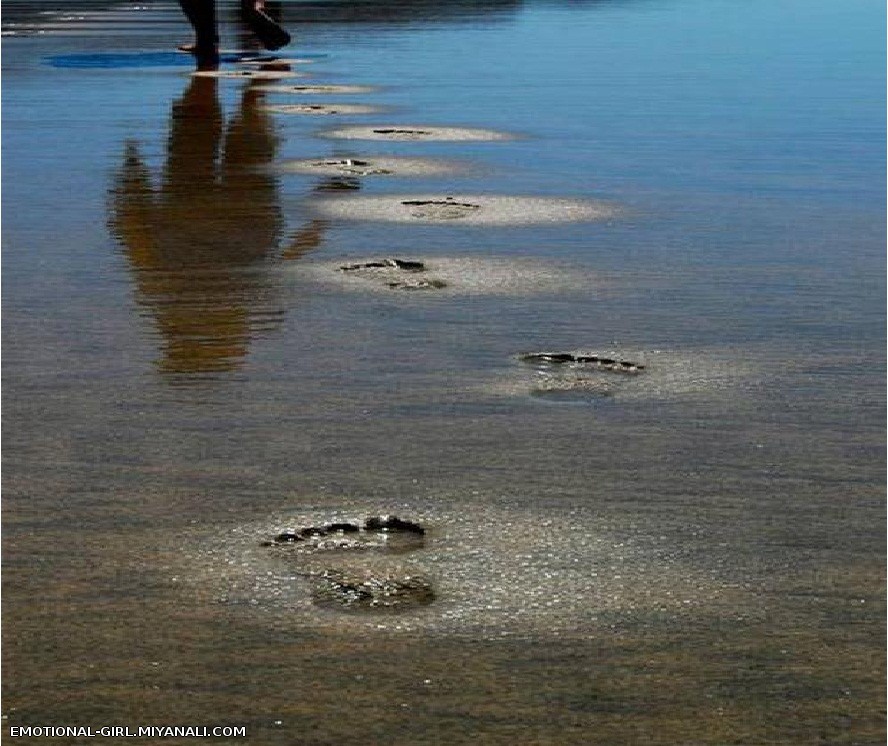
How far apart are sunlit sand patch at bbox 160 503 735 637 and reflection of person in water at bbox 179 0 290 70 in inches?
434

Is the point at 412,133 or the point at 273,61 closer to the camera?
the point at 412,133

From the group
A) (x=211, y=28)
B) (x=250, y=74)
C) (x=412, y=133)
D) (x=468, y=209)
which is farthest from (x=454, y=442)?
(x=211, y=28)

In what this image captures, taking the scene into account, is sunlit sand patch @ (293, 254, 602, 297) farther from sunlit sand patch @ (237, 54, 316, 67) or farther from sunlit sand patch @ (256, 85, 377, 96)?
sunlit sand patch @ (237, 54, 316, 67)

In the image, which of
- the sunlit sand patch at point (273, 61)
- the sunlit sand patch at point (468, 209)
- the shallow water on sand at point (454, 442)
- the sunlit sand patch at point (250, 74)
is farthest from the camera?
the sunlit sand patch at point (273, 61)

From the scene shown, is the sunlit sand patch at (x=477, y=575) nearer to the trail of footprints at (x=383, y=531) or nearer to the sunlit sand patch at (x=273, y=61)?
the trail of footprints at (x=383, y=531)

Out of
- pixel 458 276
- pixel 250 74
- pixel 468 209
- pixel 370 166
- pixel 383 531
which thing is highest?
pixel 383 531

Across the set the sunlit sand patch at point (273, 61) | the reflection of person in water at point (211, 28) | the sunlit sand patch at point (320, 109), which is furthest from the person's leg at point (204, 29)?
the sunlit sand patch at point (320, 109)

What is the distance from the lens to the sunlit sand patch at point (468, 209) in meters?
6.93

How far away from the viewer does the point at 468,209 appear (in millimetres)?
7188

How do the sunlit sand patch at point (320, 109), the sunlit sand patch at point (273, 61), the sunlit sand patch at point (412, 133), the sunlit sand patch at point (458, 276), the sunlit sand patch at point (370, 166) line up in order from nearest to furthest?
1. the sunlit sand patch at point (458, 276)
2. the sunlit sand patch at point (370, 166)
3. the sunlit sand patch at point (412, 133)
4. the sunlit sand patch at point (320, 109)
5. the sunlit sand patch at point (273, 61)

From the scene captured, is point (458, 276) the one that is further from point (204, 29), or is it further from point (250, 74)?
point (204, 29)

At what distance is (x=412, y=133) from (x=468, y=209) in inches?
105

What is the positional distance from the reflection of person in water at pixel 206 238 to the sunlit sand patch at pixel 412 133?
0.39 metres

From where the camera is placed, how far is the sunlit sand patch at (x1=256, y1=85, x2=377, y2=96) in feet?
40.1
